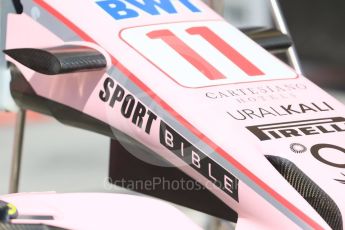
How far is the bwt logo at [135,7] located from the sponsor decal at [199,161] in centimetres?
29

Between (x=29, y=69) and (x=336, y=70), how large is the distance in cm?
256

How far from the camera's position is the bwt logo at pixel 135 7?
2045 mm

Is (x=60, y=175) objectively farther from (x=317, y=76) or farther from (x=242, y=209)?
(x=317, y=76)

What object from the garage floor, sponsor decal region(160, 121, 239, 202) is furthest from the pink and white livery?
the garage floor

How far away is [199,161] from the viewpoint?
1.80 meters

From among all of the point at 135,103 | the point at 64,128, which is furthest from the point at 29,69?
the point at 64,128

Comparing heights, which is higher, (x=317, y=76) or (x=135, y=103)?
(x=317, y=76)

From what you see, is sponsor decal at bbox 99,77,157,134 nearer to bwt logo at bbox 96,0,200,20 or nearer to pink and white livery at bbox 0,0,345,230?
pink and white livery at bbox 0,0,345,230

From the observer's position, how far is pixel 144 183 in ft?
6.56

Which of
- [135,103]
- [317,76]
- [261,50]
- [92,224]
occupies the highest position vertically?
[317,76]

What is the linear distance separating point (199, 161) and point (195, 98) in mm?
116
